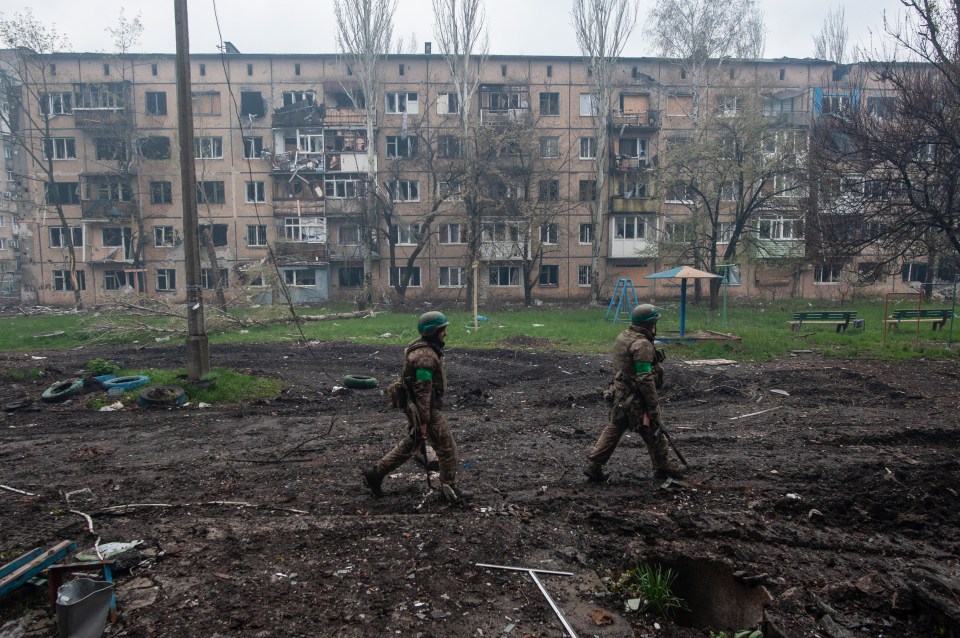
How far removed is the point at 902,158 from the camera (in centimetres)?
1327

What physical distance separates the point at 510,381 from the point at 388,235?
24760 millimetres

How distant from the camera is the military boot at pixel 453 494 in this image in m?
5.52

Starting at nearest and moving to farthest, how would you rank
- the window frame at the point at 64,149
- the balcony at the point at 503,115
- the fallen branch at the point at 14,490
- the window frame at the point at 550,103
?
the fallen branch at the point at 14,490
the balcony at the point at 503,115
the window frame at the point at 64,149
the window frame at the point at 550,103

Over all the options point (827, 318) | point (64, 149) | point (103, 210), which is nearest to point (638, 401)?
point (827, 318)

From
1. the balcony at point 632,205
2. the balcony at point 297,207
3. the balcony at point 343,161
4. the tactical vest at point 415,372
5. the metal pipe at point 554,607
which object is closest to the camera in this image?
the metal pipe at point 554,607

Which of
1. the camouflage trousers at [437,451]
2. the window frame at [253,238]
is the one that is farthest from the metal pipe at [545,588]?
the window frame at [253,238]

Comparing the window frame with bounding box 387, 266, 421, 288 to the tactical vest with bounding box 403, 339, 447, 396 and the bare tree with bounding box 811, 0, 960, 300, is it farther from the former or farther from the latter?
the tactical vest with bounding box 403, 339, 447, 396

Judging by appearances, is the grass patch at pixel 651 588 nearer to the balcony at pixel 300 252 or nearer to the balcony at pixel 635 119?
the balcony at pixel 300 252

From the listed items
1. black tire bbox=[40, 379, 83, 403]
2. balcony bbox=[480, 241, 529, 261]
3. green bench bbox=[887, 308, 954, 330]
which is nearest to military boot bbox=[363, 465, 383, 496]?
black tire bbox=[40, 379, 83, 403]

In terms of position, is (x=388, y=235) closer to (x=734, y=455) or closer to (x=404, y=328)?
(x=404, y=328)

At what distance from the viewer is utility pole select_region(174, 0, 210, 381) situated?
1047 centimetres

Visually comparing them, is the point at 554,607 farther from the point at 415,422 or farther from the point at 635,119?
the point at 635,119

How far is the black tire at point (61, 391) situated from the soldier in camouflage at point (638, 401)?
9.61 meters

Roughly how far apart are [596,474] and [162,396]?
7966 mm
